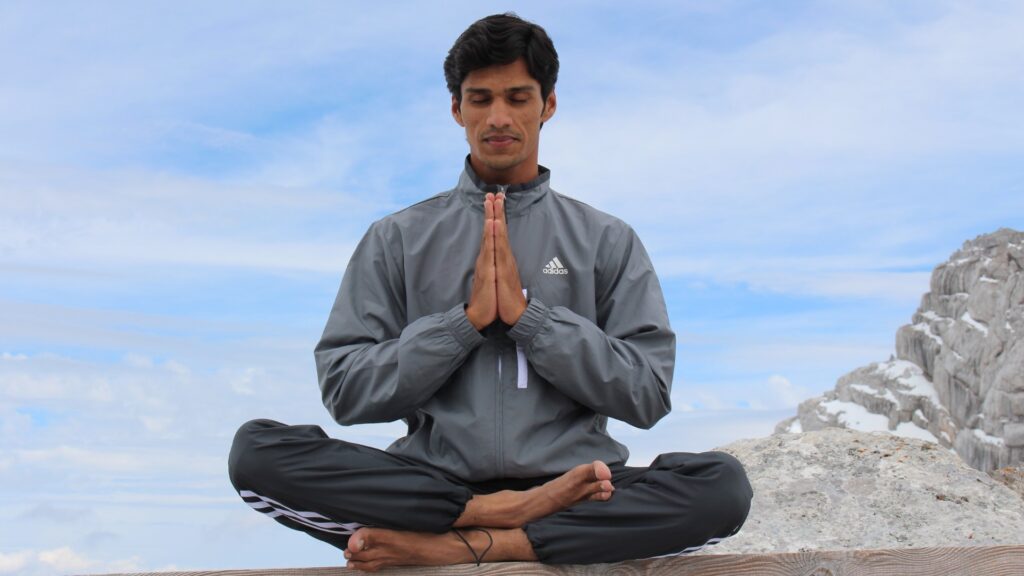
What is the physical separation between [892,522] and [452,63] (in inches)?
182

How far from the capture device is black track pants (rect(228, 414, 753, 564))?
3.55 m

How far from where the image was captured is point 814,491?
680cm

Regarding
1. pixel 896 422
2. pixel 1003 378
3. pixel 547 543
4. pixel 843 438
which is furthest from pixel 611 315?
pixel 896 422

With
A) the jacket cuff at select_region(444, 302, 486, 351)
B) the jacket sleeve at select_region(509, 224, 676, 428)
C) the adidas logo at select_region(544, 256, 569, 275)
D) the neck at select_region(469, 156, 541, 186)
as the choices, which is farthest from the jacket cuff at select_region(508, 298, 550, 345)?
the neck at select_region(469, 156, 541, 186)

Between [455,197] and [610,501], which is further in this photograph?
[455,197]

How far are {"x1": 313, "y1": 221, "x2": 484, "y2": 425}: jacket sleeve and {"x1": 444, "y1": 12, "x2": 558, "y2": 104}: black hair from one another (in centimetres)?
80

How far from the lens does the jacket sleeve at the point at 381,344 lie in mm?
3594

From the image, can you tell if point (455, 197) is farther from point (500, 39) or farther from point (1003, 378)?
point (1003, 378)

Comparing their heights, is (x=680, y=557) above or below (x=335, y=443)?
below

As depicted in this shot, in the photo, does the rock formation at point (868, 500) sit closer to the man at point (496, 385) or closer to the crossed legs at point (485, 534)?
the man at point (496, 385)

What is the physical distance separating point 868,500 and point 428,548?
14.0ft

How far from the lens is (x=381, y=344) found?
12.4 feet

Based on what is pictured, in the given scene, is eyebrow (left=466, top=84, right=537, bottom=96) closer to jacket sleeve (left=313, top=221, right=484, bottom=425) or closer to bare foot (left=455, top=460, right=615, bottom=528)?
jacket sleeve (left=313, top=221, right=484, bottom=425)

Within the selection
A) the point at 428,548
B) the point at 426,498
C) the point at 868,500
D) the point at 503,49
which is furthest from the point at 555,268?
the point at 868,500
